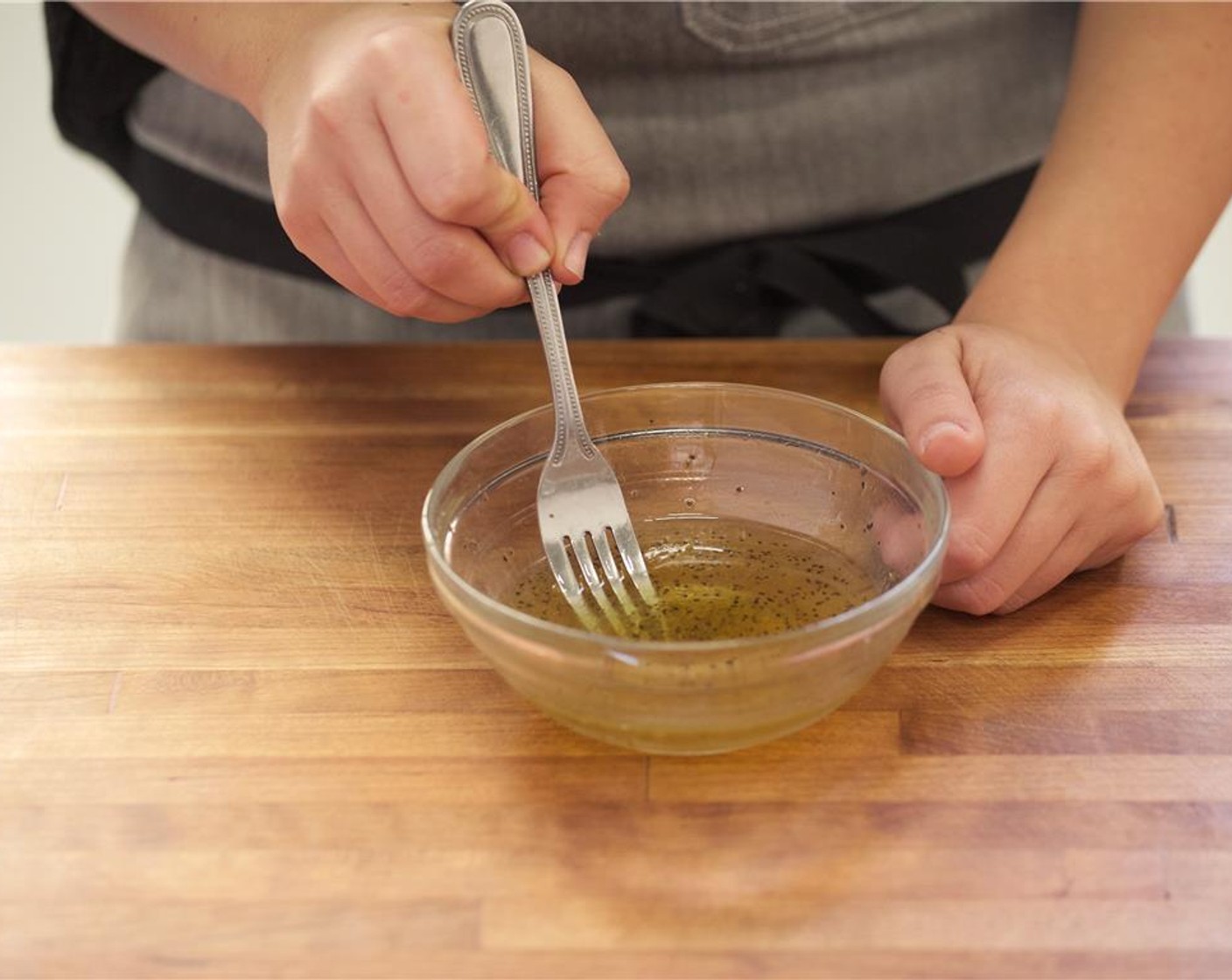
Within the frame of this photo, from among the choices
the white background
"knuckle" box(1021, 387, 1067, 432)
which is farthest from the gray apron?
the white background

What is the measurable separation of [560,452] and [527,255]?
0.35 ft

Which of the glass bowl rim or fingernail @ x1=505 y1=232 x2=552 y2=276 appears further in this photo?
fingernail @ x1=505 y1=232 x2=552 y2=276

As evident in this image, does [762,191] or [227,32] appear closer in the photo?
[227,32]

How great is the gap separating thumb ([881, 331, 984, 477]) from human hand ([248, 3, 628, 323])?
178mm

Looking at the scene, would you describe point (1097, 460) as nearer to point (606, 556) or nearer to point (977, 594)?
point (977, 594)

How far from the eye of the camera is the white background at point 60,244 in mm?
2160

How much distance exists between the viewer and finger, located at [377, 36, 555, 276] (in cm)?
63

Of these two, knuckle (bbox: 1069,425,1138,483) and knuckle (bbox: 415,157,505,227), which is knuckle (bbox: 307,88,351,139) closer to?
knuckle (bbox: 415,157,505,227)

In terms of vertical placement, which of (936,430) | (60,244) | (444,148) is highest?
(444,148)

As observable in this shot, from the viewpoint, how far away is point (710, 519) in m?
0.75

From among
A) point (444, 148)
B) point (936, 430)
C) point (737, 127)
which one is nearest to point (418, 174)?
point (444, 148)

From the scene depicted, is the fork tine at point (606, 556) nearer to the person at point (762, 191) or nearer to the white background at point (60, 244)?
the person at point (762, 191)

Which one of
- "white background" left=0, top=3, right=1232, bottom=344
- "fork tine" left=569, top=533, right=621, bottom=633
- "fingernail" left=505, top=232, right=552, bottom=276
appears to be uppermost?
"fingernail" left=505, top=232, right=552, bottom=276

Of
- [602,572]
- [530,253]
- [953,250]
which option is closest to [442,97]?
[530,253]
